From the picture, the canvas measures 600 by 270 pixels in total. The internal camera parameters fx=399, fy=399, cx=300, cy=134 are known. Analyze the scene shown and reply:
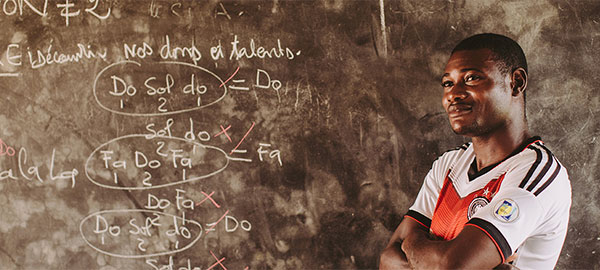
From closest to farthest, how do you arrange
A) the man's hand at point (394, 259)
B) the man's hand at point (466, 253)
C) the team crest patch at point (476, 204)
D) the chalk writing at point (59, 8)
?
the man's hand at point (466, 253) < the team crest patch at point (476, 204) < the man's hand at point (394, 259) < the chalk writing at point (59, 8)

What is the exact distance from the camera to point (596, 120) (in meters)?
1.90

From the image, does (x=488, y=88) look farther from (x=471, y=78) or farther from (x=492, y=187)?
Result: (x=492, y=187)

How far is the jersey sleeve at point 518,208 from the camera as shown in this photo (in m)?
1.14

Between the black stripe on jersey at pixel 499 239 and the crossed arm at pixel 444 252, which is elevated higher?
the black stripe on jersey at pixel 499 239

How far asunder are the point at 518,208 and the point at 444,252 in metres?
0.25

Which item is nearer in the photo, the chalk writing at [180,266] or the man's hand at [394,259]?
the man's hand at [394,259]

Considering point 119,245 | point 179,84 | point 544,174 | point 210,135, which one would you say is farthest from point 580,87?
point 119,245

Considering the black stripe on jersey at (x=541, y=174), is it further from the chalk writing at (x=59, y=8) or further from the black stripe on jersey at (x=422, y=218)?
the chalk writing at (x=59, y=8)

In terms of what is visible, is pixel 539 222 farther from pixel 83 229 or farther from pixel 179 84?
pixel 83 229

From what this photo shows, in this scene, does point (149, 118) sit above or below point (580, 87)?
below

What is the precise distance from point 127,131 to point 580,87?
217 centimetres

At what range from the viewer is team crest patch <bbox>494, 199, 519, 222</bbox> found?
115cm

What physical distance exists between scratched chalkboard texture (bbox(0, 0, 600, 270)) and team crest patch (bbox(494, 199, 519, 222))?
0.76 metres

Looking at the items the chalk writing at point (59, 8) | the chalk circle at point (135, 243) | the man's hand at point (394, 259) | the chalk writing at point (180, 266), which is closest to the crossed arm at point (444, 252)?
the man's hand at point (394, 259)
